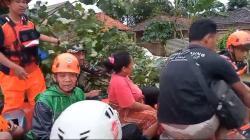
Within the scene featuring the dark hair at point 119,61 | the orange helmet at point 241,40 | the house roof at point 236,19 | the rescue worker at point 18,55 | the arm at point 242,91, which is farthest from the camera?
the house roof at point 236,19

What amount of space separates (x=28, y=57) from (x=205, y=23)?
2115 mm

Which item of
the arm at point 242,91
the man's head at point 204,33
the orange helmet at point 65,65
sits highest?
the man's head at point 204,33

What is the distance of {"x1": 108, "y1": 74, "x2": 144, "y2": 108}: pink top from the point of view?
5.07 meters

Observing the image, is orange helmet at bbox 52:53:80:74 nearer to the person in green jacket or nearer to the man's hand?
the person in green jacket

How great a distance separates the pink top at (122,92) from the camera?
5.07 meters

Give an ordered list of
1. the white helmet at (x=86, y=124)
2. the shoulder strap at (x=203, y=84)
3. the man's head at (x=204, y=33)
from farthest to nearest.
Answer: the man's head at (x=204, y=33)
the shoulder strap at (x=203, y=84)
the white helmet at (x=86, y=124)

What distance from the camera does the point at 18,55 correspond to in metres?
5.00

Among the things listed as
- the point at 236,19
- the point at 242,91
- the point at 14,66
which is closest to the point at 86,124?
the point at 242,91

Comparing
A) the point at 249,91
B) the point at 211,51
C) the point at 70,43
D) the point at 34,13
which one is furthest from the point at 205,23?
the point at 34,13

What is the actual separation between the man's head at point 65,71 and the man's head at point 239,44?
7.31 feet

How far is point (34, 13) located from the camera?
21.7 ft

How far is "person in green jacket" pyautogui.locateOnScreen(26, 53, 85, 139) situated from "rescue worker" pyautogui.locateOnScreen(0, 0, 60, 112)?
519 millimetres

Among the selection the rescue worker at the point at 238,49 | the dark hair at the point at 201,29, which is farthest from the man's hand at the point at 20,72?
the rescue worker at the point at 238,49

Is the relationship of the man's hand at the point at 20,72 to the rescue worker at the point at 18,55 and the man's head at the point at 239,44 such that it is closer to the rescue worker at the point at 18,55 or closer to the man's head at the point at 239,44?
the rescue worker at the point at 18,55
